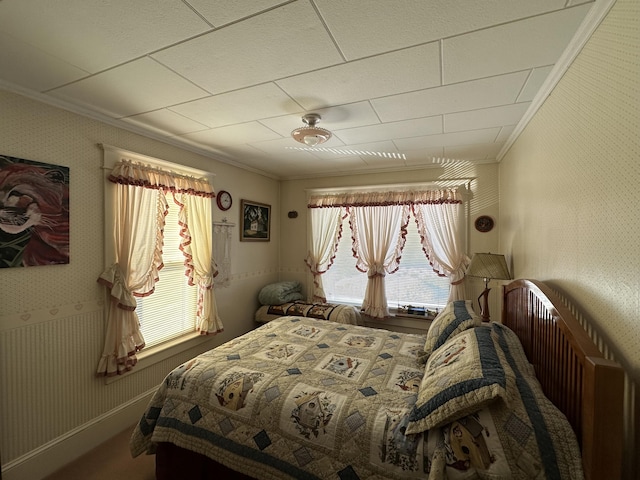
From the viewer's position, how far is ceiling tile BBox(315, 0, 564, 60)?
1084mm

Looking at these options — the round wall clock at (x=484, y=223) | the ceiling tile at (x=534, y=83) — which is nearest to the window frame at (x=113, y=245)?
the ceiling tile at (x=534, y=83)

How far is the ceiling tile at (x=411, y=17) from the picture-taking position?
1084 millimetres

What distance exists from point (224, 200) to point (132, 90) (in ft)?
5.37

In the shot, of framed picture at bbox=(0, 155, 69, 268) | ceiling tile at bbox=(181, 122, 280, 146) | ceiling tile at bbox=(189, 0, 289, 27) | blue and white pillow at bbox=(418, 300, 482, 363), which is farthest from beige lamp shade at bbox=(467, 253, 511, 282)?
framed picture at bbox=(0, 155, 69, 268)

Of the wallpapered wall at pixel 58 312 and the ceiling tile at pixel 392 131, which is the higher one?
the ceiling tile at pixel 392 131

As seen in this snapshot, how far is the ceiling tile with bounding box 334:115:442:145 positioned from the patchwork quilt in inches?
64.7

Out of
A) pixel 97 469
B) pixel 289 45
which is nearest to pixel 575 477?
pixel 289 45

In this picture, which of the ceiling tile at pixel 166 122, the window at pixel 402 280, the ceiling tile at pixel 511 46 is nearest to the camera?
the ceiling tile at pixel 511 46

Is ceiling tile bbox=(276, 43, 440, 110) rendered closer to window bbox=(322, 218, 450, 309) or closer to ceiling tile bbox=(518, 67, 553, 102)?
ceiling tile bbox=(518, 67, 553, 102)

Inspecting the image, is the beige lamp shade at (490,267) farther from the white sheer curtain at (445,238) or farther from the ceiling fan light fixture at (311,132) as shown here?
the ceiling fan light fixture at (311,132)

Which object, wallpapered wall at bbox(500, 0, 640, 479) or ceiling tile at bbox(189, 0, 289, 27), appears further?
ceiling tile at bbox(189, 0, 289, 27)

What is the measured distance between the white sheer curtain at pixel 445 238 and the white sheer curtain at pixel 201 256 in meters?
2.56

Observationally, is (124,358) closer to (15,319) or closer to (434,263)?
(15,319)

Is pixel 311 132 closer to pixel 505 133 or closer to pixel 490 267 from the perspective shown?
pixel 505 133
